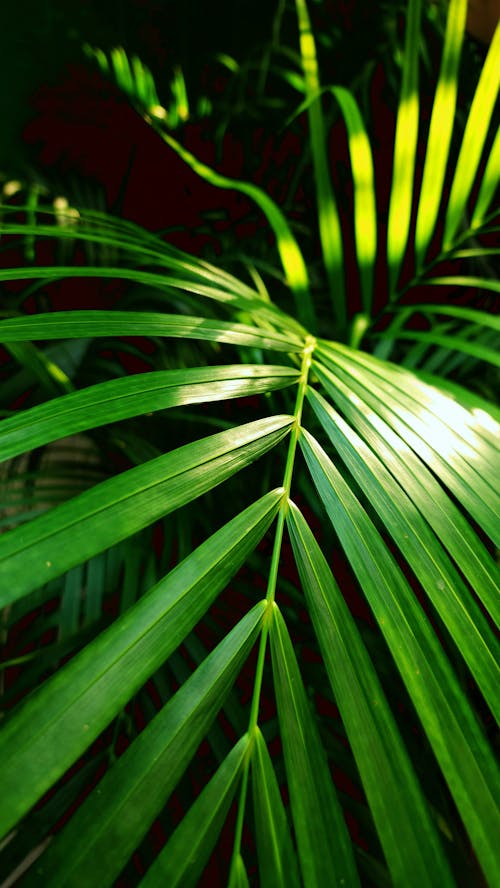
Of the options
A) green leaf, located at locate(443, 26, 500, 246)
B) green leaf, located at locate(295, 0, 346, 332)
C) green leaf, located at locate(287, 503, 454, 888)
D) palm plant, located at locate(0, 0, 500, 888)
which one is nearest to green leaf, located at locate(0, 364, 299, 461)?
palm plant, located at locate(0, 0, 500, 888)

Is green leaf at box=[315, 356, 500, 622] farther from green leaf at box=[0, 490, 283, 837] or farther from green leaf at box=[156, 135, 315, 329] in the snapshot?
green leaf at box=[156, 135, 315, 329]

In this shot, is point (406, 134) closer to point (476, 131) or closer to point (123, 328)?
point (476, 131)

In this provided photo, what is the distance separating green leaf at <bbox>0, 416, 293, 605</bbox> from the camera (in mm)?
191

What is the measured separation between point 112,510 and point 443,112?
0.48 meters

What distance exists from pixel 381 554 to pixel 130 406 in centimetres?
14

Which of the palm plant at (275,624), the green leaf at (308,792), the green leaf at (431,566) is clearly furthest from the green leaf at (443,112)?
the green leaf at (308,792)

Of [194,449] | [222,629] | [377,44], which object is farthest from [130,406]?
[377,44]

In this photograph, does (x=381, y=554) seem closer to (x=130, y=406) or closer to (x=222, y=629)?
(x=130, y=406)

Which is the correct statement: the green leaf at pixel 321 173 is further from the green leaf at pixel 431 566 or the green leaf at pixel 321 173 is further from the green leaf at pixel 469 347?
the green leaf at pixel 431 566

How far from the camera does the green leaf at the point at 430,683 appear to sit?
0.66 ft

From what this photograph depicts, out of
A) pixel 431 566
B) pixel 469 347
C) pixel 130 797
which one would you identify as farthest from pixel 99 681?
pixel 469 347

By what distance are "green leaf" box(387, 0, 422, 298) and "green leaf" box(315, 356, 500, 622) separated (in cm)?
26

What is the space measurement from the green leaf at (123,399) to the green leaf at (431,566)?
8cm

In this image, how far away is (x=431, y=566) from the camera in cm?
25
